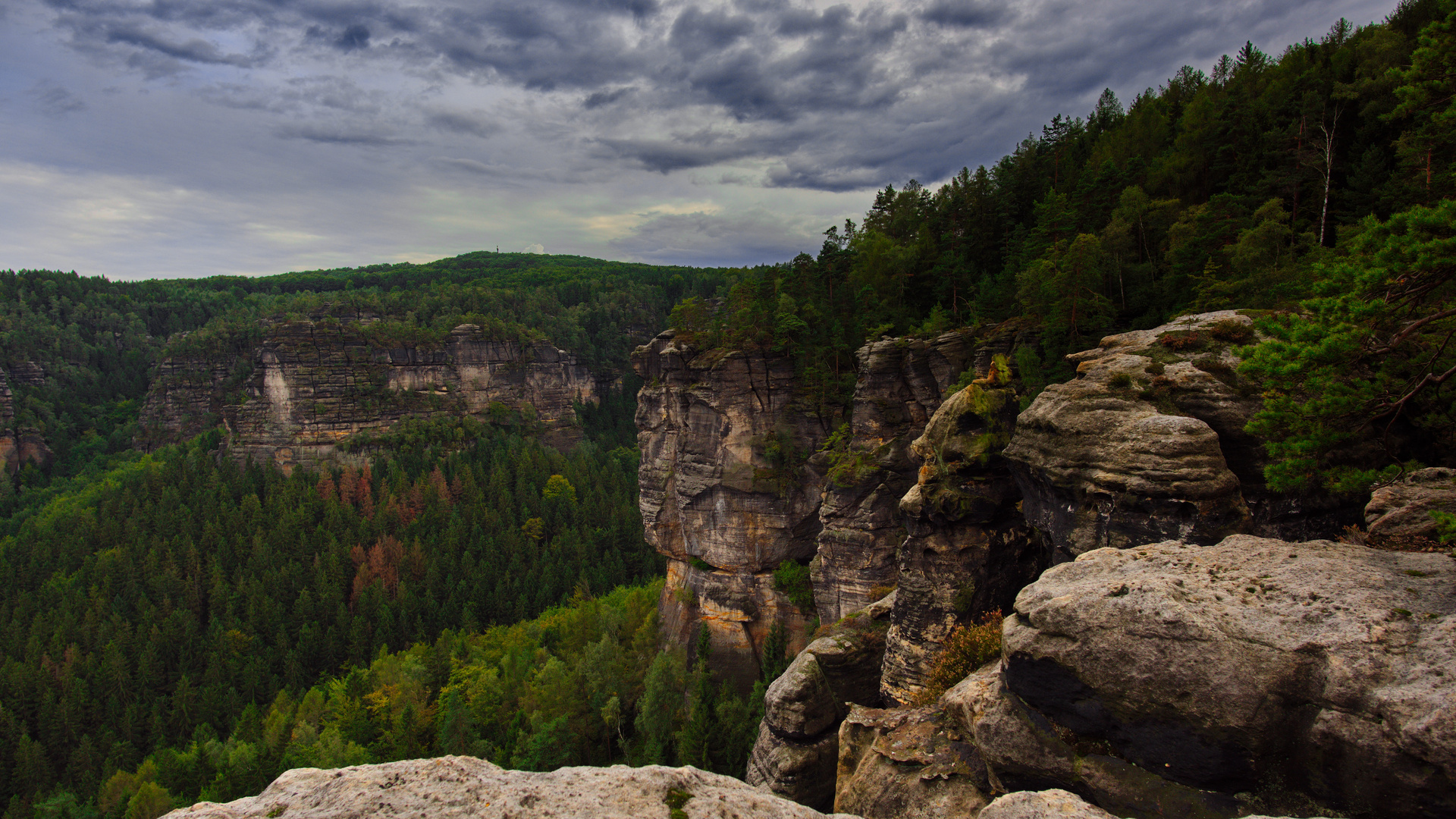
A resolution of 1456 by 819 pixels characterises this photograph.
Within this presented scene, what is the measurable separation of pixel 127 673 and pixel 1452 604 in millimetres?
74237

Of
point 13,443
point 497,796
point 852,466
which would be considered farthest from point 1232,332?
point 13,443

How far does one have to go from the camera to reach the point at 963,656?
18.8 metres

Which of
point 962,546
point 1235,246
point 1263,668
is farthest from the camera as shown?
point 1235,246

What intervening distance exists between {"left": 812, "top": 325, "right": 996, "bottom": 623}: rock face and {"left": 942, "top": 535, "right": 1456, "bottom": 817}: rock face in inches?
839

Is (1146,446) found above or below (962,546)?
above

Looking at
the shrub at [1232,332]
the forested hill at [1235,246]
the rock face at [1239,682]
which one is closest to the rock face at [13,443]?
the forested hill at [1235,246]

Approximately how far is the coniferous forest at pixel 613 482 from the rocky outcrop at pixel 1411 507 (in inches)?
14.5

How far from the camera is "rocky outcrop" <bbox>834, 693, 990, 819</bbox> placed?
13836 millimetres

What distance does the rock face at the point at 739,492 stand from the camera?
143ft

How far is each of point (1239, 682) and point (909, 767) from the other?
918 centimetres

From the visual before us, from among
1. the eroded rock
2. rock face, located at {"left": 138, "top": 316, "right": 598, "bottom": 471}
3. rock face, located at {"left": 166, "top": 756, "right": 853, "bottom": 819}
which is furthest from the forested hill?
rock face, located at {"left": 138, "top": 316, "right": 598, "bottom": 471}

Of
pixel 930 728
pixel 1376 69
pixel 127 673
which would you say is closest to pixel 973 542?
pixel 930 728

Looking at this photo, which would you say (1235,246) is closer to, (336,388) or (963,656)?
(963,656)

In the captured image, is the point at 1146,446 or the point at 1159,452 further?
the point at 1146,446
